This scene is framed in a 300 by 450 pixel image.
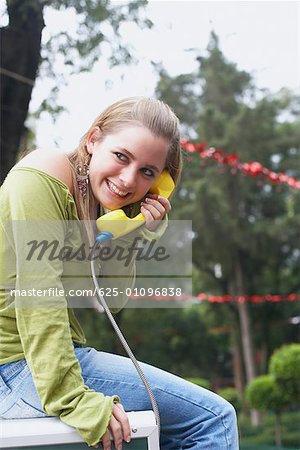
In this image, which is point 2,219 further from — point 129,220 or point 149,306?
point 149,306

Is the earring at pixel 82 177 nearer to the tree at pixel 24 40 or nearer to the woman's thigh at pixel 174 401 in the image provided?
the woman's thigh at pixel 174 401

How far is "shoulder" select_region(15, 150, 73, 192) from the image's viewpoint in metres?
1.10

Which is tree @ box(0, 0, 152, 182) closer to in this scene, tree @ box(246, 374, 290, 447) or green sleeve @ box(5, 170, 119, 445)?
green sleeve @ box(5, 170, 119, 445)

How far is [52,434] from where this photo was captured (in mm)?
957

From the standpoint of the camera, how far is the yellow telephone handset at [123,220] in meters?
1.18

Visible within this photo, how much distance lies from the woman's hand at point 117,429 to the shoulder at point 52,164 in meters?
0.40

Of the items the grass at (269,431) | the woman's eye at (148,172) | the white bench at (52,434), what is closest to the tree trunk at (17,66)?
the woman's eye at (148,172)

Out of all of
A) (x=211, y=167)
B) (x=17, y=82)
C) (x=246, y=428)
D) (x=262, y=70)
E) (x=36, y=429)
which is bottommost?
(x=246, y=428)

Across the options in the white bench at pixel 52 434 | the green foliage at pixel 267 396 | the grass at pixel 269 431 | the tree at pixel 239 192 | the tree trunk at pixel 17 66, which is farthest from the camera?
the tree at pixel 239 192

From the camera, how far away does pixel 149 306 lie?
13.4 meters

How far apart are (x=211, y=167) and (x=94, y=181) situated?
9253mm

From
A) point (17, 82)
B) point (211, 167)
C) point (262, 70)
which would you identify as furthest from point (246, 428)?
point (17, 82)

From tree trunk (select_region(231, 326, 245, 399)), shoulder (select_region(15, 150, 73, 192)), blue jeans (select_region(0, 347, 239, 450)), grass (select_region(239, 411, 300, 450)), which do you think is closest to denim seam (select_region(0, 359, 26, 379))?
blue jeans (select_region(0, 347, 239, 450))

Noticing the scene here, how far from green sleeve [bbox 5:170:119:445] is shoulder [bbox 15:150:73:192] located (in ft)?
0.09
